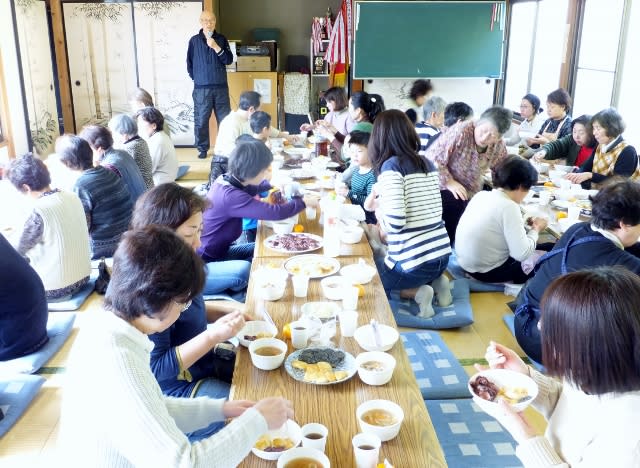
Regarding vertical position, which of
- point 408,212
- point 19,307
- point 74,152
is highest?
point 74,152

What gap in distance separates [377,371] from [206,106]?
6.76m

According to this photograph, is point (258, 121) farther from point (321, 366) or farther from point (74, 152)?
point (321, 366)

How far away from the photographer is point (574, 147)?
5.30 meters

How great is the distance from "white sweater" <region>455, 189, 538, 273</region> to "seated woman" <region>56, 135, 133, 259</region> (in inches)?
89.7

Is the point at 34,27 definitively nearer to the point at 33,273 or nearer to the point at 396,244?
the point at 33,273

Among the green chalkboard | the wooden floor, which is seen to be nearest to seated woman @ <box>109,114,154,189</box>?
the wooden floor

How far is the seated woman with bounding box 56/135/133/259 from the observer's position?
3840 millimetres

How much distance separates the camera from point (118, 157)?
4289mm

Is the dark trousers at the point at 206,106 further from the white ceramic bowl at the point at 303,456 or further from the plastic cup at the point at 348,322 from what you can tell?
the white ceramic bowl at the point at 303,456

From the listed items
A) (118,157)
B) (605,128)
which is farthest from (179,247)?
(605,128)

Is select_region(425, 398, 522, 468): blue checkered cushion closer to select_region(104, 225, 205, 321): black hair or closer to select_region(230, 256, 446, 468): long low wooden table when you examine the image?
select_region(230, 256, 446, 468): long low wooden table

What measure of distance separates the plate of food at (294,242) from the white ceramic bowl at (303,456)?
5.12 ft

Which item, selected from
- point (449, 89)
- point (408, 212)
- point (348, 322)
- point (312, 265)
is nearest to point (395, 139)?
point (408, 212)

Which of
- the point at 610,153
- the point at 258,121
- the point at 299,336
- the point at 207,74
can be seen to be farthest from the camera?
the point at 207,74
